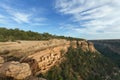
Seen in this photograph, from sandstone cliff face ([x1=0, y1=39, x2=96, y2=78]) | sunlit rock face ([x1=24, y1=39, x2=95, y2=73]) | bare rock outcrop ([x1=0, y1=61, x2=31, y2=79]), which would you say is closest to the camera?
bare rock outcrop ([x1=0, y1=61, x2=31, y2=79])

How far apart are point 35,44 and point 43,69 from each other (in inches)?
242

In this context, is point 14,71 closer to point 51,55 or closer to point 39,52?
point 39,52

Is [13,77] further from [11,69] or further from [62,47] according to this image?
[62,47]

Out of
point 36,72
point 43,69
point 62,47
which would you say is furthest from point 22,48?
point 62,47

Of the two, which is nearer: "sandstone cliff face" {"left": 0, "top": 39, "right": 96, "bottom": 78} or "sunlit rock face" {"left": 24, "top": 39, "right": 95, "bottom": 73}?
"sandstone cliff face" {"left": 0, "top": 39, "right": 96, "bottom": 78}

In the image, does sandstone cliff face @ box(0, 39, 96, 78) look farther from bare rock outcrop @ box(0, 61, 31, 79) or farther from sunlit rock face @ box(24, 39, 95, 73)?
bare rock outcrop @ box(0, 61, 31, 79)

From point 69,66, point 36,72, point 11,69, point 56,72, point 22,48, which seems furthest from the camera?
point 69,66

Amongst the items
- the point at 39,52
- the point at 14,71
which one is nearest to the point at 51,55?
the point at 39,52

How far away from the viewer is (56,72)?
48156 mm

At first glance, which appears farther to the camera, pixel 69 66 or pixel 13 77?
pixel 69 66

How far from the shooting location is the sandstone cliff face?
35.0 meters

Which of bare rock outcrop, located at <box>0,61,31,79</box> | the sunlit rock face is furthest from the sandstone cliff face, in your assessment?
bare rock outcrop, located at <box>0,61,31,79</box>

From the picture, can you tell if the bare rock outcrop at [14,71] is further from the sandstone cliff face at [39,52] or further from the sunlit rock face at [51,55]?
the sunlit rock face at [51,55]

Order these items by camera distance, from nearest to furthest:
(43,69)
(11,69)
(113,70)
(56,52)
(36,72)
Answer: (11,69) < (36,72) < (43,69) < (56,52) < (113,70)
